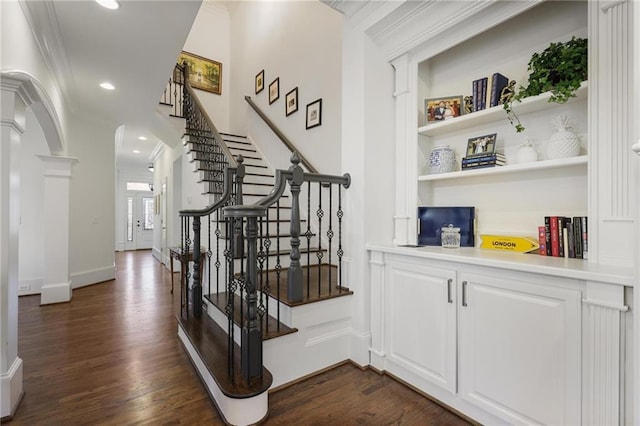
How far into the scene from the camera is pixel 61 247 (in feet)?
13.4

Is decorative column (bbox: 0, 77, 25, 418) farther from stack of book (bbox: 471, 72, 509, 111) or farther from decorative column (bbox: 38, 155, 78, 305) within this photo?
stack of book (bbox: 471, 72, 509, 111)

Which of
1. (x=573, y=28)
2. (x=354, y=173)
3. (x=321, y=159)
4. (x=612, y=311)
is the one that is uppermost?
(x=573, y=28)

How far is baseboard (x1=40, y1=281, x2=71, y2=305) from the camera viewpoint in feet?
12.9

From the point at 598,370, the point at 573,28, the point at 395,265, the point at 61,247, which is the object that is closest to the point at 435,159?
the point at 395,265

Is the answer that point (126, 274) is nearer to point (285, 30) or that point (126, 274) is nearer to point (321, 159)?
point (321, 159)

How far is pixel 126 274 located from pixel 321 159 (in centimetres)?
473

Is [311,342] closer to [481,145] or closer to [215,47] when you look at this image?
[481,145]

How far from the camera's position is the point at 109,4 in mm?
2305

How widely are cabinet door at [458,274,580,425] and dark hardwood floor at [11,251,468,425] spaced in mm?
308

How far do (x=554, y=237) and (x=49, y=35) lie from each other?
398 centimetres

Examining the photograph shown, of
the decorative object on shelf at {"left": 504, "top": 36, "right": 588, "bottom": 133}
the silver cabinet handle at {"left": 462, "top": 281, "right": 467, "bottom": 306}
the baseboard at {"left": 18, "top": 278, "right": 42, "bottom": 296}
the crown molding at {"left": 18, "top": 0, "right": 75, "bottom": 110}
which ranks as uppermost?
the crown molding at {"left": 18, "top": 0, "right": 75, "bottom": 110}

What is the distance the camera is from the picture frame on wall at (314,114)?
3.82m

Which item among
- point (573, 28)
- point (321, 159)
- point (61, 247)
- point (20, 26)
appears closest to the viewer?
point (573, 28)

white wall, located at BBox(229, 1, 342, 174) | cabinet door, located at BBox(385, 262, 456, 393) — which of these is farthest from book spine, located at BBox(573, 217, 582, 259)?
white wall, located at BBox(229, 1, 342, 174)
